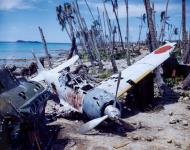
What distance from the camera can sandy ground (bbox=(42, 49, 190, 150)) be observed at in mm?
9773

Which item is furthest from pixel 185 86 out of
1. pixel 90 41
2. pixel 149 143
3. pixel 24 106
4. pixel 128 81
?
pixel 90 41

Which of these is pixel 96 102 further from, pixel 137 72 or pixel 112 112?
pixel 137 72

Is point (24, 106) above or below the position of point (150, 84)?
above

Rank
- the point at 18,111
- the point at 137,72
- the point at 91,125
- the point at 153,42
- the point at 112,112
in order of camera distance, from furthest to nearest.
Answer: the point at 153,42
the point at 137,72
the point at 112,112
the point at 91,125
the point at 18,111

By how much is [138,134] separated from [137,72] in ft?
14.6

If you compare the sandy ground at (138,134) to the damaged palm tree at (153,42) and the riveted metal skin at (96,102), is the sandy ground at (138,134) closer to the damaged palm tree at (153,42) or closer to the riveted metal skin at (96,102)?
the riveted metal skin at (96,102)

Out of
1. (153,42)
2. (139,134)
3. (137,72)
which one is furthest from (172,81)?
(139,134)

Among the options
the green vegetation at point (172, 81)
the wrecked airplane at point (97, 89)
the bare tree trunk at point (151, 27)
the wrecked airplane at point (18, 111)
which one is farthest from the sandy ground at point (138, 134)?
the bare tree trunk at point (151, 27)

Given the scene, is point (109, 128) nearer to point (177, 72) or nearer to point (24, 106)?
point (24, 106)

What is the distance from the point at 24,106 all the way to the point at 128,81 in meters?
6.46

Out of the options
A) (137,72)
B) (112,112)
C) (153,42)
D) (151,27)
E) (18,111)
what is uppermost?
(151,27)

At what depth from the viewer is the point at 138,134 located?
10836 millimetres

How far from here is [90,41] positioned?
38.6 metres

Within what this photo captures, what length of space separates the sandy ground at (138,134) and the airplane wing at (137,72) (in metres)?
1.34
